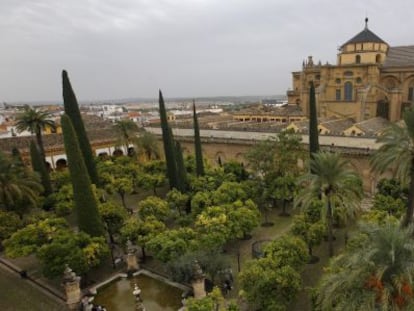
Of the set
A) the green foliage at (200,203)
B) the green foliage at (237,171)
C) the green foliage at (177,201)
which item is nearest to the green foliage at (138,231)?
the green foliage at (200,203)

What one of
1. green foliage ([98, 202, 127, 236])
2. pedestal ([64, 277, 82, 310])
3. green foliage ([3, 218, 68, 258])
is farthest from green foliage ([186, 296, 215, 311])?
green foliage ([98, 202, 127, 236])

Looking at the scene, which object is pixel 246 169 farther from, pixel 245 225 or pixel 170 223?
pixel 245 225

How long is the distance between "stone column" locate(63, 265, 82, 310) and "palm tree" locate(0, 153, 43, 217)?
22.9ft

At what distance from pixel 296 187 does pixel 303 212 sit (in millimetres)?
4206

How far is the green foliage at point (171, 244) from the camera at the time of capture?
12789 millimetres

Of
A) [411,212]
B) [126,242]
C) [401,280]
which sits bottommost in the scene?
[126,242]

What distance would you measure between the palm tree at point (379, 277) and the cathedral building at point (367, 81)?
91.1 feet

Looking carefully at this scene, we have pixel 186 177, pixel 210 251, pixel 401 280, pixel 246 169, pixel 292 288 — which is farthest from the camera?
pixel 246 169

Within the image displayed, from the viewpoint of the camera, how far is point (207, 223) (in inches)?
578

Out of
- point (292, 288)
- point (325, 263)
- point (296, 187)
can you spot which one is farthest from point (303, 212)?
point (292, 288)

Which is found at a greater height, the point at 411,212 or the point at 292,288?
the point at 411,212

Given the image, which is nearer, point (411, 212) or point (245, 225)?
point (411, 212)

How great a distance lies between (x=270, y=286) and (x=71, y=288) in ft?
24.2

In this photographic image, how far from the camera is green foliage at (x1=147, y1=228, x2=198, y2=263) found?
504 inches
